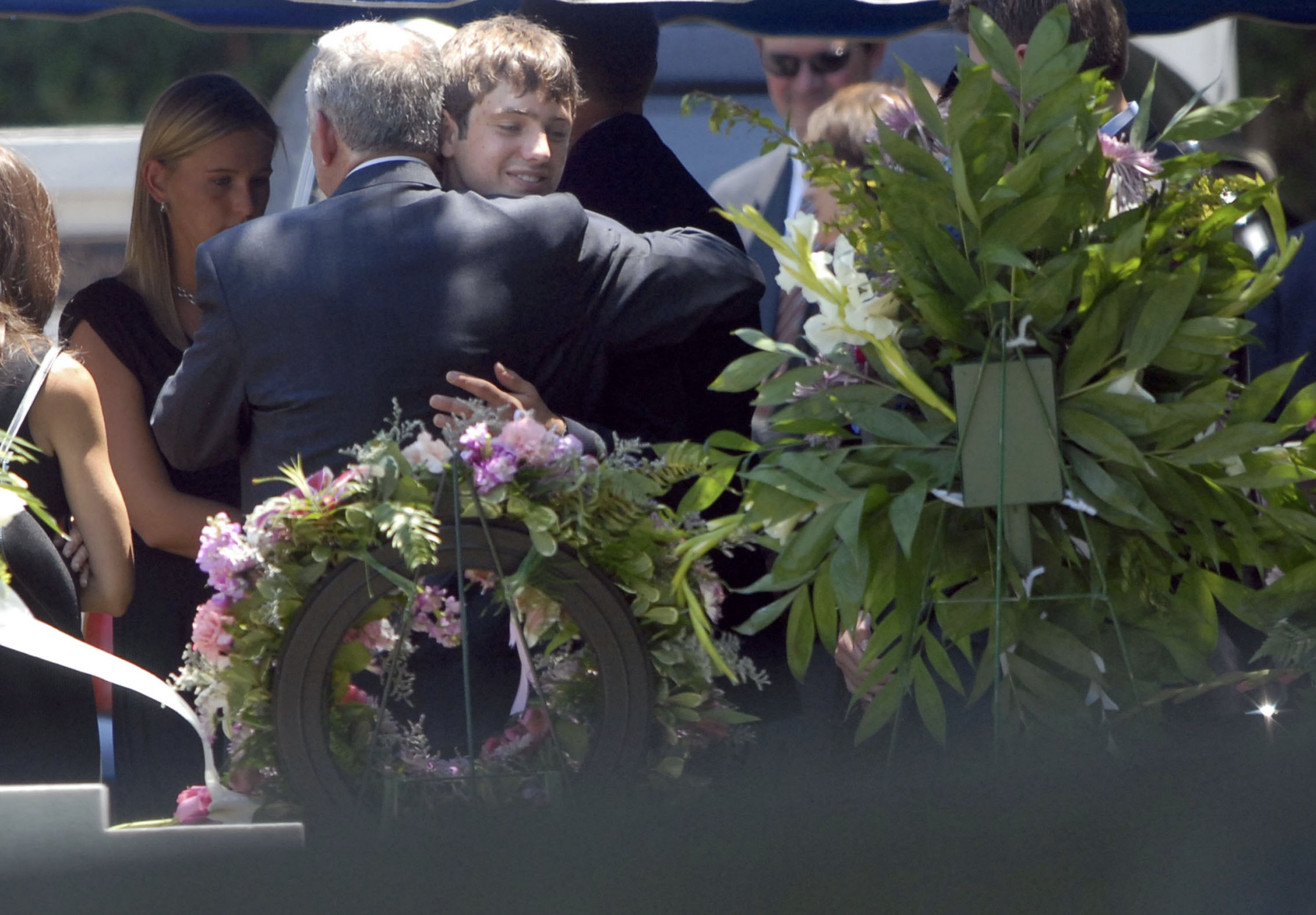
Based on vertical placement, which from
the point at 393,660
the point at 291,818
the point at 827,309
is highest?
the point at 827,309

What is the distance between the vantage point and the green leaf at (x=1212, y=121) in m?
1.54

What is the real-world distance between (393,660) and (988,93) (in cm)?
83

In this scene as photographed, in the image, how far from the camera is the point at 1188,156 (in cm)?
156

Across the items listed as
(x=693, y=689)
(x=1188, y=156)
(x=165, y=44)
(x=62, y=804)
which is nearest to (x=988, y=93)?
(x=1188, y=156)

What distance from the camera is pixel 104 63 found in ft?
38.8

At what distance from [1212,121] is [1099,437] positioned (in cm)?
35

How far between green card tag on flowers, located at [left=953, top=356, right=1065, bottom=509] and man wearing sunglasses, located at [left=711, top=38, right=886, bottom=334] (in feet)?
5.37

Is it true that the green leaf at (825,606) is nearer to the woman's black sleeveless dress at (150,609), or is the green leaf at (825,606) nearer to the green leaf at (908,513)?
the green leaf at (908,513)

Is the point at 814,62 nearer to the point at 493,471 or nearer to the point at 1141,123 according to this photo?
the point at 1141,123

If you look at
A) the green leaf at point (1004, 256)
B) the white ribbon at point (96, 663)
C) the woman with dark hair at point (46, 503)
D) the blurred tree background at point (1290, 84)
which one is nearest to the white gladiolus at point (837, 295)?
the green leaf at point (1004, 256)

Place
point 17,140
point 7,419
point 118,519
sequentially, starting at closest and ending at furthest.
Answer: point 7,419
point 118,519
point 17,140

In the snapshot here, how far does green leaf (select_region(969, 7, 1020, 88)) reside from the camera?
4.89 ft

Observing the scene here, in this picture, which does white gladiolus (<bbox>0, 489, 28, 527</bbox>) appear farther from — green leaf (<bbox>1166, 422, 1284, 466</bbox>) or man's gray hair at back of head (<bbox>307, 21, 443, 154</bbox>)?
green leaf (<bbox>1166, 422, 1284, 466</bbox>)

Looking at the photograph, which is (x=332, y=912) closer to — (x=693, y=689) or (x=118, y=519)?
(x=693, y=689)
